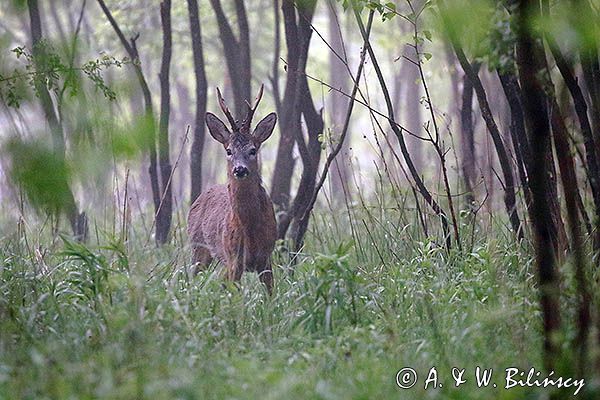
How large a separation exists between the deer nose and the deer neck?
0.21 metres

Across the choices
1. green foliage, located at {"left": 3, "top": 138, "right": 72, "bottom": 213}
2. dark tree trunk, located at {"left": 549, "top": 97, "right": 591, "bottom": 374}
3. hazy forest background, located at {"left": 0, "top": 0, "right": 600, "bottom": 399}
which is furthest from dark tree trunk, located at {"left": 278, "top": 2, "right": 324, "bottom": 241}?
green foliage, located at {"left": 3, "top": 138, "right": 72, "bottom": 213}

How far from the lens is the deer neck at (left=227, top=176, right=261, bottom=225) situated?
24.9ft

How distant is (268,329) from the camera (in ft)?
17.1

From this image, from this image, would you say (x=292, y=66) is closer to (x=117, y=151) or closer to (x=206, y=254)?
(x=206, y=254)

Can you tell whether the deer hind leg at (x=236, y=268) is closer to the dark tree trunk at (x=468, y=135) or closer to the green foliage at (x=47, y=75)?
the green foliage at (x=47, y=75)

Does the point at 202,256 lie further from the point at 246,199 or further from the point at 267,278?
the point at 267,278

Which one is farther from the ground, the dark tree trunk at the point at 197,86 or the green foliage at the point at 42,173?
the dark tree trunk at the point at 197,86

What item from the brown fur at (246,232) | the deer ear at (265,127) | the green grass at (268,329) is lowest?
the green grass at (268,329)

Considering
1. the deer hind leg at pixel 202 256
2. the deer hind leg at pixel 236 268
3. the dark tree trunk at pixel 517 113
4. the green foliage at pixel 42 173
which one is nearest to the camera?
the green foliage at pixel 42 173

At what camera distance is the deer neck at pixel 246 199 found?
759 cm

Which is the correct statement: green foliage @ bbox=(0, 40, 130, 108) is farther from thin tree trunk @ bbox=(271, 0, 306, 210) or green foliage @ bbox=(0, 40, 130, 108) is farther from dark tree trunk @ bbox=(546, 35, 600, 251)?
dark tree trunk @ bbox=(546, 35, 600, 251)

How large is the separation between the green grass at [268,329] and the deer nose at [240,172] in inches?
43.9

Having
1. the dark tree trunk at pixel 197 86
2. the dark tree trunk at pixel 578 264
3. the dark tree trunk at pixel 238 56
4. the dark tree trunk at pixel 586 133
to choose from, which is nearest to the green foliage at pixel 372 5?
the dark tree trunk at pixel 586 133

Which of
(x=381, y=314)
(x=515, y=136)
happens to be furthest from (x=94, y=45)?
(x=381, y=314)
